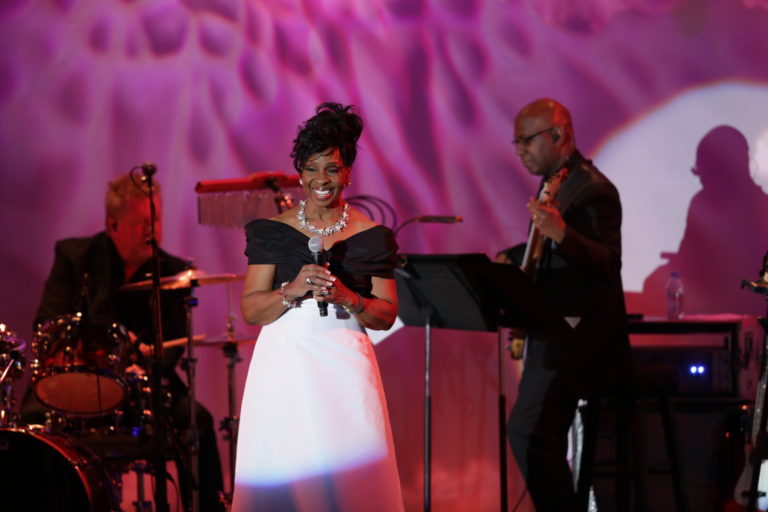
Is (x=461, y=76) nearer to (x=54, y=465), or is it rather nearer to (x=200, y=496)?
(x=200, y=496)

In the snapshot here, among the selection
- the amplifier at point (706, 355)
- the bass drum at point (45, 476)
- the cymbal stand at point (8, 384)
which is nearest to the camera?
the bass drum at point (45, 476)

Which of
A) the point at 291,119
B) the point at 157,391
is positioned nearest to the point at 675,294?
the point at 291,119

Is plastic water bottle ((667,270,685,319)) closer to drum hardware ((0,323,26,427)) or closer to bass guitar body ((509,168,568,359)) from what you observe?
bass guitar body ((509,168,568,359))

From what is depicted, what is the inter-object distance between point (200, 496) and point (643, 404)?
2.38 meters

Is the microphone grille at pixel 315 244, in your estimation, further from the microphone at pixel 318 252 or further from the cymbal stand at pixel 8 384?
the cymbal stand at pixel 8 384

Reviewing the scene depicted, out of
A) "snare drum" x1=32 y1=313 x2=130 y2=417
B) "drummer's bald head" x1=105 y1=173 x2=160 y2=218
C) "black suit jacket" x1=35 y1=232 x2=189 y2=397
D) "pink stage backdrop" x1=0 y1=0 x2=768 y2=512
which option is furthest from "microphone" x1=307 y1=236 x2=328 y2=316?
"pink stage backdrop" x1=0 y1=0 x2=768 y2=512

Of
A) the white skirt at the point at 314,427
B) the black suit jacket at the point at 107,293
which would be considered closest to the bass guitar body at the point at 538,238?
the white skirt at the point at 314,427

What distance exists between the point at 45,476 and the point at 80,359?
0.67 metres

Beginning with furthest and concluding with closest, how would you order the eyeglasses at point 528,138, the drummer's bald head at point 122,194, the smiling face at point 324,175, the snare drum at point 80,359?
the drummer's bald head at point 122,194 < the eyeglasses at point 528,138 < the snare drum at point 80,359 < the smiling face at point 324,175

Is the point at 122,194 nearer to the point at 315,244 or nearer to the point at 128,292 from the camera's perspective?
the point at 128,292

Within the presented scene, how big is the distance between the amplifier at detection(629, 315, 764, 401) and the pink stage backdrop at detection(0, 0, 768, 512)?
3.62 ft

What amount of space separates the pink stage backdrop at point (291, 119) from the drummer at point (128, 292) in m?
0.61

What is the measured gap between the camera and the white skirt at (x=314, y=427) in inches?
127

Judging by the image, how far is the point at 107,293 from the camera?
5.40 meters
